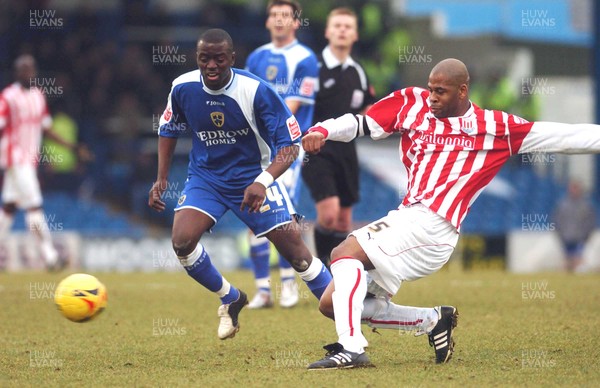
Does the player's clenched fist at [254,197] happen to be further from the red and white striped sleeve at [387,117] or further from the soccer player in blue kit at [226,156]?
the red and white striped sleeve at [387,117]

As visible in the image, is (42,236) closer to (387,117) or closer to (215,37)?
(215,37)

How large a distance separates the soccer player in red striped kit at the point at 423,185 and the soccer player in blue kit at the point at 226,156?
2.91 feet

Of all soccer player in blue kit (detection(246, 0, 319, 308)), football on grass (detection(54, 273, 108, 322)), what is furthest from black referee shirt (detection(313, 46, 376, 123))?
football on grass (detection(54, 273, 108, 322))

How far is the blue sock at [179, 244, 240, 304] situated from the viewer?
7.45 m

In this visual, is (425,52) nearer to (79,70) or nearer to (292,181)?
(79,70)

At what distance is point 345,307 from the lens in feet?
20.1

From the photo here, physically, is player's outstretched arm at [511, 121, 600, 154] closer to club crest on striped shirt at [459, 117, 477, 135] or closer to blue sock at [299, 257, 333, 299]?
club crest on striped shirt at [459, 117, 477, 135]

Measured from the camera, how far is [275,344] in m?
7.68

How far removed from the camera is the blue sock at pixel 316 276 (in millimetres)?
7551

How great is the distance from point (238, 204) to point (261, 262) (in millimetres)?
2887

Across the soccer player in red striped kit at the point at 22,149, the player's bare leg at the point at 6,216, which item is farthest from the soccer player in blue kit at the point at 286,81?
the player's bare leg at the point at 6,216

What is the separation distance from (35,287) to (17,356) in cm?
568

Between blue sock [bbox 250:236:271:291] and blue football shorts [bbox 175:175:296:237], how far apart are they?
2841mm

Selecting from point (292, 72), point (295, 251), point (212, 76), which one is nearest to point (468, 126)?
point (295, 251)
